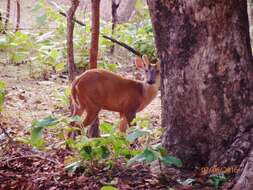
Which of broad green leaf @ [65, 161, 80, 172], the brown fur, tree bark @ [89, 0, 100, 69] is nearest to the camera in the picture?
broad green leaf @ [65, 161, 80, 172]

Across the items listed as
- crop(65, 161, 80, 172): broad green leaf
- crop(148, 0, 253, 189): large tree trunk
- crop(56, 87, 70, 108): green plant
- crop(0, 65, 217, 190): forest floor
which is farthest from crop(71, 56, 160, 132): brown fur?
crop(148, 0, 253, 189): large tree trunk

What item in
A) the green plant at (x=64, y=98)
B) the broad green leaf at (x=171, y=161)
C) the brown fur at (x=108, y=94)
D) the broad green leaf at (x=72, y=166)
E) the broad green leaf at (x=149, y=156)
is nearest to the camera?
the broad green leaf at (x=149, y=156)

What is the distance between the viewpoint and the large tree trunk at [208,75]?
3.73m

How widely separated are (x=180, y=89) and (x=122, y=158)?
690 millimetres

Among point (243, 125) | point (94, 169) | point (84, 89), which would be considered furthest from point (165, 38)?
point (84, 89)

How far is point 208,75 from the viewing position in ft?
12.4

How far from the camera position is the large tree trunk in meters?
3.73

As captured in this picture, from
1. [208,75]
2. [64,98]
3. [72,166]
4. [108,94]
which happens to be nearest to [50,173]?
[72,166]

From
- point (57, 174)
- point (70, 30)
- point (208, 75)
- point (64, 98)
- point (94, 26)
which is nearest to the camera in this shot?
point (208, 75)

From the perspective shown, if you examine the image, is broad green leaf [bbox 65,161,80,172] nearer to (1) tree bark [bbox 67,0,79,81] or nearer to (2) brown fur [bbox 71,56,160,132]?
(1) tree bark [bbox 67,0,79,81]

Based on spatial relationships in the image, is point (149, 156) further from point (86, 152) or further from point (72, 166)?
point (72, 166)

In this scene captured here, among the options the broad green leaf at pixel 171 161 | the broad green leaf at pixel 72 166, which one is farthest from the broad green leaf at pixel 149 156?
the broad green leaf at pixel 72 166

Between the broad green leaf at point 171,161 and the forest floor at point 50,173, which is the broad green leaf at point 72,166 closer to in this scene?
the forest floor at point 50,173

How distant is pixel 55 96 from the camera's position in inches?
319
